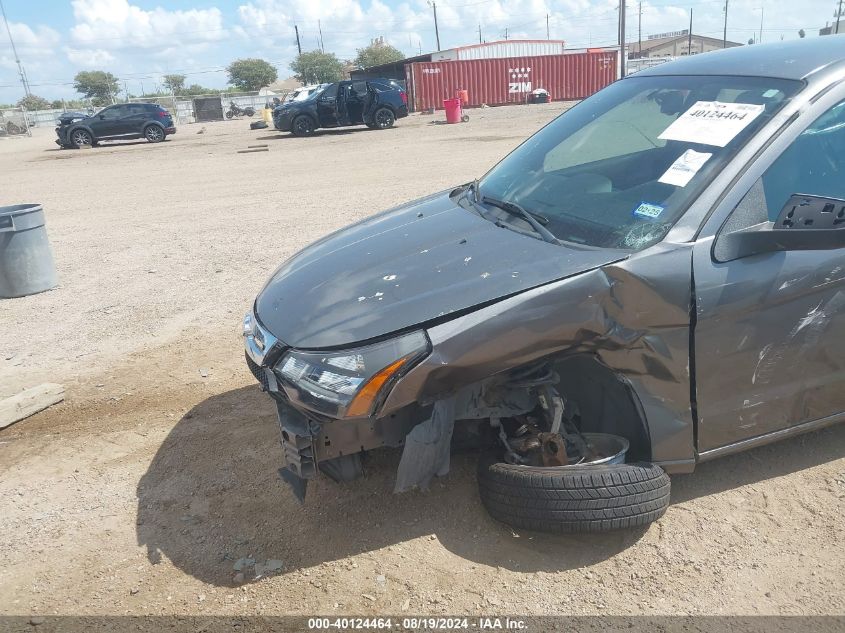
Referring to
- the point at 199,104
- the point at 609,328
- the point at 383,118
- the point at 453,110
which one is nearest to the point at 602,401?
the point at 609,328

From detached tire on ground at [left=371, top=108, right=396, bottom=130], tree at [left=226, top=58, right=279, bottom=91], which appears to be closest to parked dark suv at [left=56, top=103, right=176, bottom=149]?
detached tire on ground at [left=371, top=108, right=396, bottom=130]

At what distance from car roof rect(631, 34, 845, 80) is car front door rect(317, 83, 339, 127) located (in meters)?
22.3

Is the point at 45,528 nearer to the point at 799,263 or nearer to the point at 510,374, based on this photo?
the point at 510,374

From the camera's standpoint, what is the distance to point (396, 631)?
8.02 feet

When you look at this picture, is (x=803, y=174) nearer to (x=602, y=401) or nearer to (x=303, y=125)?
(x=602, y=401)

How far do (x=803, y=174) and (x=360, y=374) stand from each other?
74.9 inches

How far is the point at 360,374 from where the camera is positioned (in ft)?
7.88

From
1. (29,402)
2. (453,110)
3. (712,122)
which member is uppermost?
(712,122)

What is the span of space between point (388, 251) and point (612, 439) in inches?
47.6

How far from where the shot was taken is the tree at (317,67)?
3565 inches

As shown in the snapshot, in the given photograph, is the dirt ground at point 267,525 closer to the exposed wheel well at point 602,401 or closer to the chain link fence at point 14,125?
the exposed wheel well at point 602,401

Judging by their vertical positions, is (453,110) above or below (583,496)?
below

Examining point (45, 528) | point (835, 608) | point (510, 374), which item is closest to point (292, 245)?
point (45, 528)

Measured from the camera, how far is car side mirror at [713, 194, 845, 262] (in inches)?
99.1
